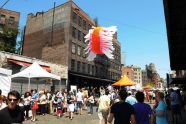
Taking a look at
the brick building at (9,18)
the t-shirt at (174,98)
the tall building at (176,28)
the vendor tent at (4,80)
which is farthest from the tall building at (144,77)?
the vendor tent at (4,80)

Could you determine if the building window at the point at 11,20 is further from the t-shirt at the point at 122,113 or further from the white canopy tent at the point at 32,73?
the t-shirt at the point at 122,113

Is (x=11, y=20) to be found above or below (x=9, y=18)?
below

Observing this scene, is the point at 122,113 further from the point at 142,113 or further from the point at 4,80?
the point at 4,80

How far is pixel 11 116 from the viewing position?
4.11 metres

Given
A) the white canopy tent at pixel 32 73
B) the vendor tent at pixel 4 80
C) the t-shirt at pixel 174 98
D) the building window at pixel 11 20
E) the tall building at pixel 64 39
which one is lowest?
the t-shirt at pixel 174 98

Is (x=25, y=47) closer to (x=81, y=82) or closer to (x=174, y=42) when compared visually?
(x=81, y=82)

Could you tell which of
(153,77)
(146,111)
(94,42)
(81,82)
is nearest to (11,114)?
(146,111)

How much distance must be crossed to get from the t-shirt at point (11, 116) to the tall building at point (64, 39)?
4046cm

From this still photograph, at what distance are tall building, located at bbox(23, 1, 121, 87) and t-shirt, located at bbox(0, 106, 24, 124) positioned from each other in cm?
4046

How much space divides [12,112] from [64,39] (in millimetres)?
43909

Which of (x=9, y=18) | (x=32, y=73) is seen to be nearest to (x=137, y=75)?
(x=9, y=18)

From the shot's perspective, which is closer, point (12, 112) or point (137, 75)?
point (12, 112)

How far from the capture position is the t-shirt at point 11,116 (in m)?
4.04

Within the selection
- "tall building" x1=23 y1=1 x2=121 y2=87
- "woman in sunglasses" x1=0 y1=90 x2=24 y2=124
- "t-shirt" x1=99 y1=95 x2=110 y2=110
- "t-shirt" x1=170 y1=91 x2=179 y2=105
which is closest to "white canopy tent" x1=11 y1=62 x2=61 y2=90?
"t-shirt" x1=99 y1=95 x2=110 y2=110
